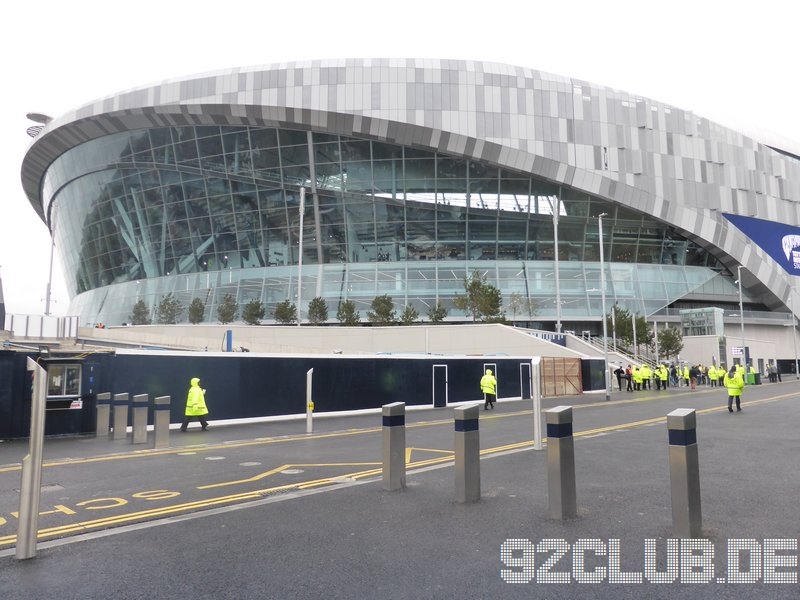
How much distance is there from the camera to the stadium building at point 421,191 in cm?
5234

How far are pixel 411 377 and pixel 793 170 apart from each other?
64.4 metres

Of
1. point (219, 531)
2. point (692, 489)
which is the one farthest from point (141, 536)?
point (692, 489)

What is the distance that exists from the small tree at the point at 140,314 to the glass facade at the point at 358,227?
2817 mm

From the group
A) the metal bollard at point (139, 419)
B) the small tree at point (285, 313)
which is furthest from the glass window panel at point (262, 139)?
the metal bollard at point (139, 419)

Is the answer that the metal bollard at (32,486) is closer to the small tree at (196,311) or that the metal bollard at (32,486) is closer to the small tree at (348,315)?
the small tree at (348,315)

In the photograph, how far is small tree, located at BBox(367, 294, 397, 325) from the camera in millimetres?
50344

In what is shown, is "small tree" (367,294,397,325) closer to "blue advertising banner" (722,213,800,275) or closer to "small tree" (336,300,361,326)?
"small tree" (336,300,361,326)

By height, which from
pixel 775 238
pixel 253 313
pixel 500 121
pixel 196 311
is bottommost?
pixel 253 313

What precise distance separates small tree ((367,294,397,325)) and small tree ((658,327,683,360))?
25530 mm

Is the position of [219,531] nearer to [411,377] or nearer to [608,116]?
[411,377]

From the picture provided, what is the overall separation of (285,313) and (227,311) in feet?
19.9

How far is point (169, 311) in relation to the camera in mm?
56062

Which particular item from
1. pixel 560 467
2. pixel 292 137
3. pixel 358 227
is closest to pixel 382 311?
pixel 358 227

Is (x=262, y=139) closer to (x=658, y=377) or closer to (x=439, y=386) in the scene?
(x=439, y=386)
